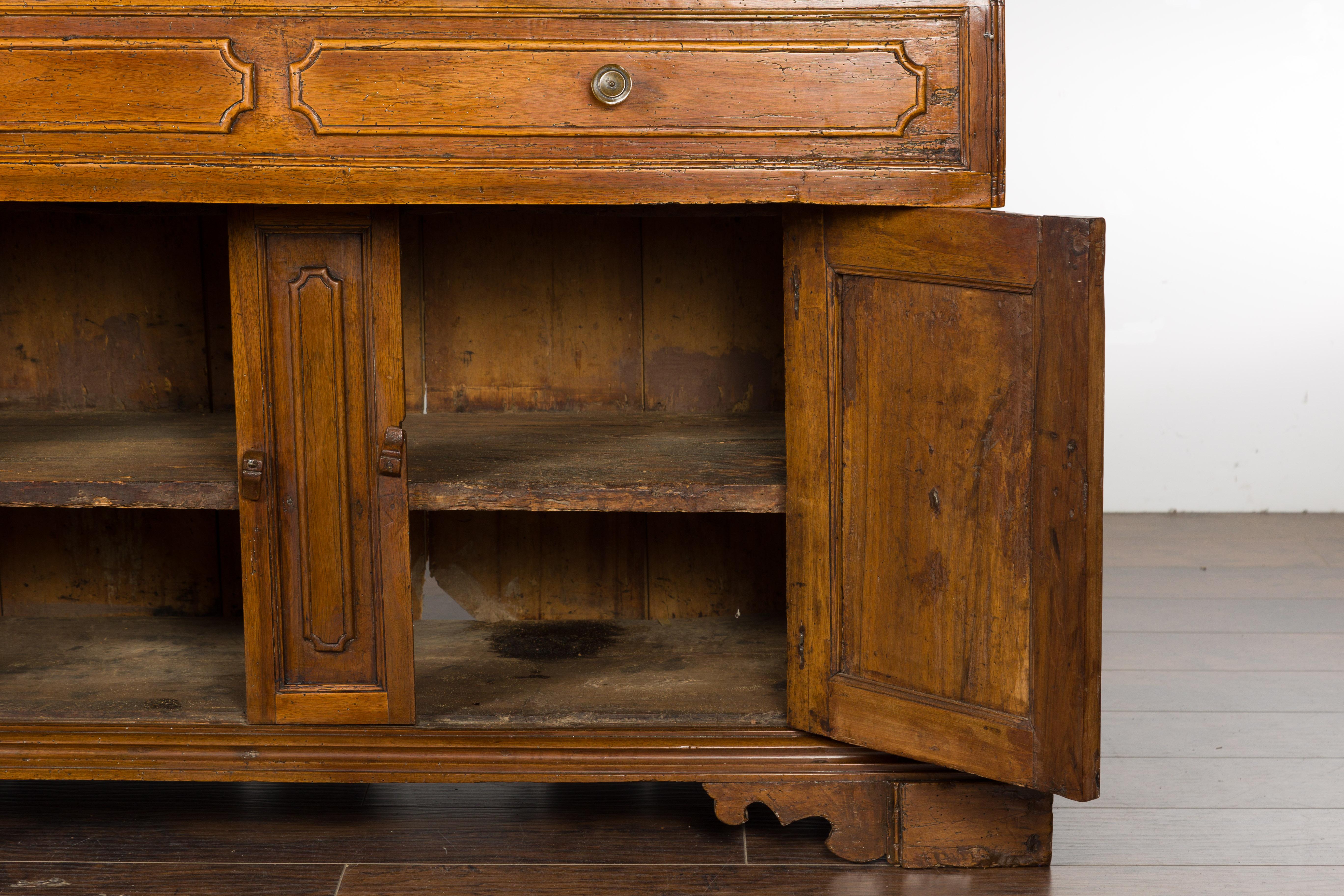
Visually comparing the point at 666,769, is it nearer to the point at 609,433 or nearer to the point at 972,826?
the point at 972,826

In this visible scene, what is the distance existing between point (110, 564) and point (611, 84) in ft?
4.24

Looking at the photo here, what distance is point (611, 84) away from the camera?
5.18ft

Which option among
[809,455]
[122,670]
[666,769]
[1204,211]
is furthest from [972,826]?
[1204,211]

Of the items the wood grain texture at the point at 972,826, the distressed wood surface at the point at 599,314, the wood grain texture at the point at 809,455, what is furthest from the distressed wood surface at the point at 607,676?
the distressed wood surface at the point at 599,314

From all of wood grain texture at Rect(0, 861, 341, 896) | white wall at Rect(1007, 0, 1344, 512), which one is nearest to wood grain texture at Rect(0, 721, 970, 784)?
wood grain texture at Rect(0, 861, 341, 896)

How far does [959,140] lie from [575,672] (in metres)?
0.92

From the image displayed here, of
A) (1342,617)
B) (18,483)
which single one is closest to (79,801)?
(18,483)

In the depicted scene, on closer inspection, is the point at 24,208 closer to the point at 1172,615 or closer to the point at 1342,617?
the point at 1172,615

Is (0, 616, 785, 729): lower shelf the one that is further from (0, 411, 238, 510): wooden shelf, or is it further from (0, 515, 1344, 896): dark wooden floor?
(0, 411, 238, 510): wooden shelf

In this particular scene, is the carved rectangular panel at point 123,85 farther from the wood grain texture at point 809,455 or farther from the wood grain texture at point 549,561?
the wood grain texture at point 549,561

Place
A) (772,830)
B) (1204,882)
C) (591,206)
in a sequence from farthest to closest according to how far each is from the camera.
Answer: (591,206), (772,830), (1204,882)

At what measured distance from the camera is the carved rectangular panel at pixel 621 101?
5.18 feet

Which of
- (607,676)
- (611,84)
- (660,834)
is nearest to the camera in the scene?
(611,84)

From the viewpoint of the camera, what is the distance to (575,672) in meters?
2.00
